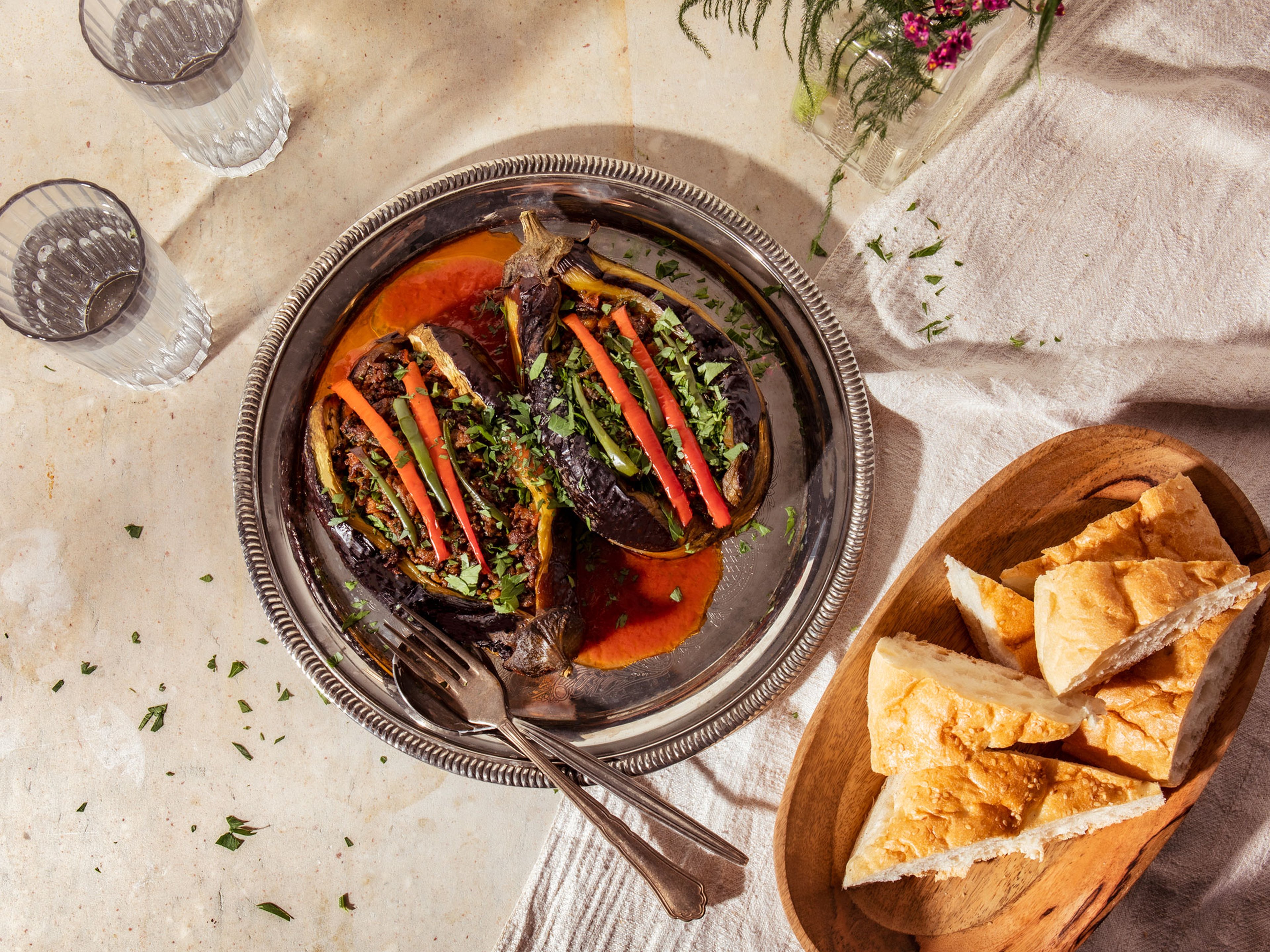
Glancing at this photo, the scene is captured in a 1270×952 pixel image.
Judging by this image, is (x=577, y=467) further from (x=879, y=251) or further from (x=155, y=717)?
(x=155, y=717)

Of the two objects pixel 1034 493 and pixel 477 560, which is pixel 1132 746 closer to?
pixel 1034 493

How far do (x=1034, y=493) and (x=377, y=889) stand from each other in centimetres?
274

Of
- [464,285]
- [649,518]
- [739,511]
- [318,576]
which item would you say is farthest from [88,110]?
[739,511]

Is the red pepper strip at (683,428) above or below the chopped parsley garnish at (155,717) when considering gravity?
above

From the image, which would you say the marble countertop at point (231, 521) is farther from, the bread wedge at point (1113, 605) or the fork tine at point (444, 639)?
the bread wedge at point (1113, 605)

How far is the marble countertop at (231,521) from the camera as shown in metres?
2.84

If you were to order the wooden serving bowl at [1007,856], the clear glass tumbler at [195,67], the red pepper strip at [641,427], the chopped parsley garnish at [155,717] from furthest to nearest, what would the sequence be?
the chopped parsley garnish at [155,717], the clear glass tumbler at [195,67], the red pepper strip at [641,427], the wooden serving bowl at [1007,856]

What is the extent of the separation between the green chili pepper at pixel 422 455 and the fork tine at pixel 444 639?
400mm

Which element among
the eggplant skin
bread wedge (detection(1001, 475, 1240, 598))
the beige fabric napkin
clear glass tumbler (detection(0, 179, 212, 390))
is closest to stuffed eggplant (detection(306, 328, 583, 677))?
the eggplant skin

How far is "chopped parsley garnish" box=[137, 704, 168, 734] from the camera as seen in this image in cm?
284

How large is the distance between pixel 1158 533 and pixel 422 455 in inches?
86.8

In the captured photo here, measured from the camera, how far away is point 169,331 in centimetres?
270

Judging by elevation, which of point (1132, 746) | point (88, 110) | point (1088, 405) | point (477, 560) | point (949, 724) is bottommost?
point (1132, 746)

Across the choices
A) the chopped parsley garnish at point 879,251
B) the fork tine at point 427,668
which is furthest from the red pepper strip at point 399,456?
the chopped parsley garnish at point 879,251
